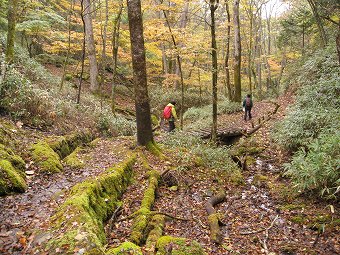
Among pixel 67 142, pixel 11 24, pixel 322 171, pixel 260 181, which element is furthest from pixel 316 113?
pixel 11 24

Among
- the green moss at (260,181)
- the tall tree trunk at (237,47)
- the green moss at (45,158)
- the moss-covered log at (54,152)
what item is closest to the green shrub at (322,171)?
the green moss at (260,181)

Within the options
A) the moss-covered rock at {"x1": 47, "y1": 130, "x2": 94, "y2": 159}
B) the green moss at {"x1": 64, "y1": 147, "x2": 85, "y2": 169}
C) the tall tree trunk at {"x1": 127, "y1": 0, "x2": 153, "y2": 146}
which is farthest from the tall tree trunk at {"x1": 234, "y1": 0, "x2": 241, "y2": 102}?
the green moss at {"x1": 64, "y1": 147, "x2": 85, "y2": 169}

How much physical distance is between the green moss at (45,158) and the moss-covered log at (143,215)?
2.05m

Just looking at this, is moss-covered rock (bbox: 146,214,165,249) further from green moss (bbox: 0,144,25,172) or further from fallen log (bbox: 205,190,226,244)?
green moss (bbox: 0,144,25,172)

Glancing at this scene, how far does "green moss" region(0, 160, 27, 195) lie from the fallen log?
3.52 meters

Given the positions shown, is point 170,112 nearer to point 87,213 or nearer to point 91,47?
point 91,47

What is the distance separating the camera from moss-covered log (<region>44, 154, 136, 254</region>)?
3.54 m

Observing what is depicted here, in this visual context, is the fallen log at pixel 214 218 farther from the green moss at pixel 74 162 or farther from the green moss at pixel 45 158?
the green moss at pixel 45 158

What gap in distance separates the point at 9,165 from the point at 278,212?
18.8 feet

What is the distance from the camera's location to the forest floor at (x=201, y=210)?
4.42 meters

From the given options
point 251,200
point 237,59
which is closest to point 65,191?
point 251,200

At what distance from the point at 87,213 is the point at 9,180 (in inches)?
67.6

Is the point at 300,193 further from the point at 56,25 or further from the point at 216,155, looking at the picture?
the point at 56,25

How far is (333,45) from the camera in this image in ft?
49.5
